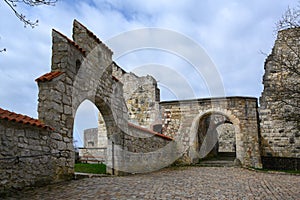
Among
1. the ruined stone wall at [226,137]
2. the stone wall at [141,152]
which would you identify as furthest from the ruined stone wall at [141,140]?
the ruined stone wall at [226,137]

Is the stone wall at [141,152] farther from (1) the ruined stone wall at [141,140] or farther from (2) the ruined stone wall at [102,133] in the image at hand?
(2) the ruined stone wall at [102,133]

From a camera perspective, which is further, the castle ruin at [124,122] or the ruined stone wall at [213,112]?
the ruined stone wall at [213,112]

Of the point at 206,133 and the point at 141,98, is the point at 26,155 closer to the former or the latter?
the point at 141,98

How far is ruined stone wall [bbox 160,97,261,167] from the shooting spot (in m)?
13.8

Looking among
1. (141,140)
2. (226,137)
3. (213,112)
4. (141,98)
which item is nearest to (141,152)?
(141,140)

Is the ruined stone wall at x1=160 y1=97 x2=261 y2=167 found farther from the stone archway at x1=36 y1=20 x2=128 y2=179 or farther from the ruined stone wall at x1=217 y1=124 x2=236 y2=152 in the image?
the ruined stone wall at x1=217 y1=124 x2=236 y2=152

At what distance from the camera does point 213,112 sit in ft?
47.6

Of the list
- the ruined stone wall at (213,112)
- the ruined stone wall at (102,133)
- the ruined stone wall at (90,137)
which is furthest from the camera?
the ruined stone wall at (90,137)

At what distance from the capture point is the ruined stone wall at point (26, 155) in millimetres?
5379

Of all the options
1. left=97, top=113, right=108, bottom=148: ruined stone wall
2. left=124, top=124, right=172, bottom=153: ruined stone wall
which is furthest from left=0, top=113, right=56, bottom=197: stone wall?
left=97, top=113, right=108, bottom=148: ruined stone wall

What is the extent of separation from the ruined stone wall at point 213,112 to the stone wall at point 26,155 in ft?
27.9

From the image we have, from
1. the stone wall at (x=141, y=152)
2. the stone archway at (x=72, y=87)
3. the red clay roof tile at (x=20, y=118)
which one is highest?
the stone archway at (x=72, y=87)

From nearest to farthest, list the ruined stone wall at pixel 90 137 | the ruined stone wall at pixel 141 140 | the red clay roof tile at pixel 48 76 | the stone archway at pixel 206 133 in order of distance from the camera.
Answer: the red clay roof tile at pixel 48 76
the ruined stone wall at pixel 141 140
the stone archway at pixel 206 133
the ruined stone wall at pixel 90 137

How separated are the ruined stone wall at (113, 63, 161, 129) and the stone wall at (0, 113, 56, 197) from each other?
36.3 ft
